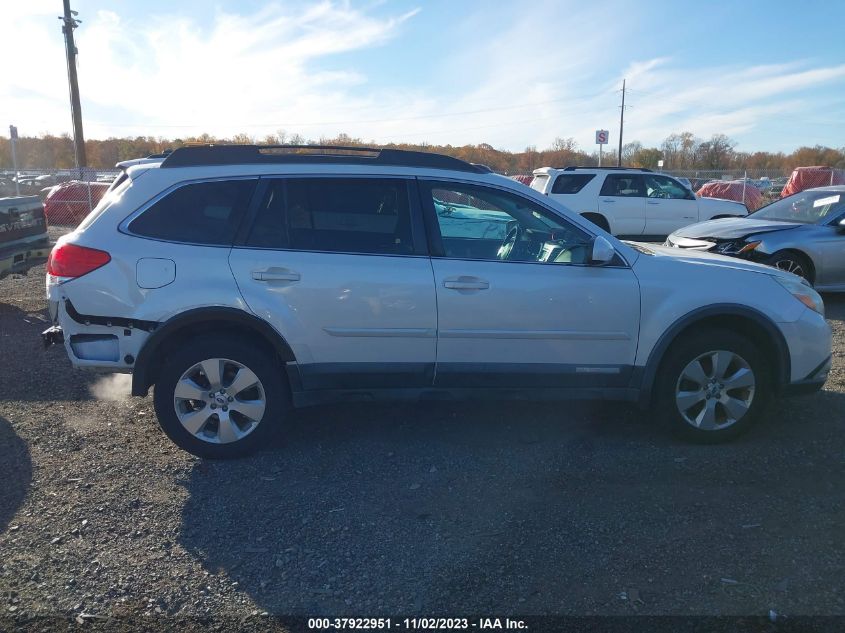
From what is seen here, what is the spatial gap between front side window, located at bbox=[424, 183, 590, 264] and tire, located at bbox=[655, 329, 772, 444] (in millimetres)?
927

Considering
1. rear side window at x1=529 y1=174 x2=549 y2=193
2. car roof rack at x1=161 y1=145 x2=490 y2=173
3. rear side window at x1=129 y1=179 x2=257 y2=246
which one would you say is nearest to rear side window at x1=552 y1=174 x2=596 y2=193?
rear side window at x1=529 y1=174 x2=549 y2=193

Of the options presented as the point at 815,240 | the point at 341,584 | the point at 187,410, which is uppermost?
the point at 815,240

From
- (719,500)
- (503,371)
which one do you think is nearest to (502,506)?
(503,371)

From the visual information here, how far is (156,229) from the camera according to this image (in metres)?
4.29

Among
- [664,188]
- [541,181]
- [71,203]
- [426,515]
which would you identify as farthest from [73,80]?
[426,515]

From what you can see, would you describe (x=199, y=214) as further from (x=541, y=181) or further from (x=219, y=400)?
(x=541, y=181)

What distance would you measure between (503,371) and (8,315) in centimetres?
698

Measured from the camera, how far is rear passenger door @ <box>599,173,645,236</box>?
45.5 ft

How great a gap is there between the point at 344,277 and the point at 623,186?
1098 centimetres

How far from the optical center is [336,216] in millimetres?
4426

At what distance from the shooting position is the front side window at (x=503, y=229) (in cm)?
445

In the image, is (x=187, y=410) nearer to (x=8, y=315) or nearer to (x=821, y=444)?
(x=821, y=444)

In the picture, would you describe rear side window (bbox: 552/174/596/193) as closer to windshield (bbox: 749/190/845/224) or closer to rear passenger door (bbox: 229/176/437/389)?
windshield (bbox: 749/190/845/224)

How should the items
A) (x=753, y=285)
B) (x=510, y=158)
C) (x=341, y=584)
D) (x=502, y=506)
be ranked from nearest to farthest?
(x=341, y=584) → (x=502, y=506) → (x=753, y=285) → (x=510, y=158)
